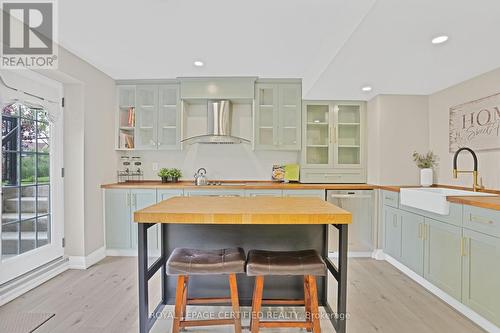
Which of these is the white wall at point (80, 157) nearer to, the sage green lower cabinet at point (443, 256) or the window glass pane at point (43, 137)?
the window glass pane at point (43, 137)

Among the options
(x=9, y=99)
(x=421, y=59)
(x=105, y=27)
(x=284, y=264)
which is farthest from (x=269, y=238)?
(x=9, y=99)

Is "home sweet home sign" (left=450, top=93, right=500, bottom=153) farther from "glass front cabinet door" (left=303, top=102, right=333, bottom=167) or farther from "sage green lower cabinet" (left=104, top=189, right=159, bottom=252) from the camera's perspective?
"sage green lower cabinet" (left=104, top=189, right=159, bottom=252)

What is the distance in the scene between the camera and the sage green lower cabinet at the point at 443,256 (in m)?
2.34

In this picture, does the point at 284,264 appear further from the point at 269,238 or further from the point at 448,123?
the point at 448,123

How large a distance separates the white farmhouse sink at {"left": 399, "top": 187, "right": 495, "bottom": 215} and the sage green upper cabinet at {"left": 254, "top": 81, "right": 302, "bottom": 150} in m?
1.54

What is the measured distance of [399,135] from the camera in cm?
371

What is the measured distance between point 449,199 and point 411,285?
1.05 metres

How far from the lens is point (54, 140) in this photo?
126 inches

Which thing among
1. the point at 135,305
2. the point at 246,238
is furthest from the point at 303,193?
the point at 135,305

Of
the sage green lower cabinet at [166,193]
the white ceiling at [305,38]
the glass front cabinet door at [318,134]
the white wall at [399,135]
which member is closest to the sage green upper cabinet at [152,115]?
the white ceiling at [305,38]

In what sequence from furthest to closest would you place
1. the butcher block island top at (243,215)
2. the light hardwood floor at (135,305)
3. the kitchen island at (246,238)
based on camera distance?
1. the light hardwood floor at (135,305)
2. the kitchen island at (246,238)
3. the butcher block island top at (243,215)

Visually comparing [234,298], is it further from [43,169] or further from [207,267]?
[43,169]

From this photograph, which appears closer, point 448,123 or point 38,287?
point 38,287

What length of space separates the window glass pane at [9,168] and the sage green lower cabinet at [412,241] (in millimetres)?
4023
